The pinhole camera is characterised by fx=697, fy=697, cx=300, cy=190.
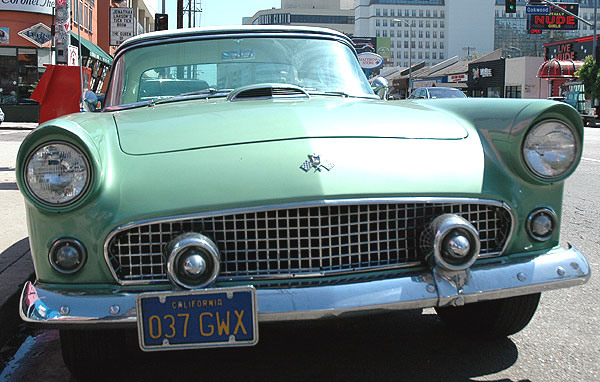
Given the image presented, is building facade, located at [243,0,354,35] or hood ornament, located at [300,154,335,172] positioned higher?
building facade, located at [243,0,354,35]

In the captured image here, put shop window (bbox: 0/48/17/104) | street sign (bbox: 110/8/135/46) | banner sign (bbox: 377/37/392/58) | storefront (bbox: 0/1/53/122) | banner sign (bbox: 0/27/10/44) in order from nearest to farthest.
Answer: street sign (bbox: 110/8/135/46)
banner sign (bbox: 0/27/10/44)
storefront (bbox: 0/1/53/122)
shop window (bbox: 0/48/17/104)
banner sign (bbox: 377/37/392/58)

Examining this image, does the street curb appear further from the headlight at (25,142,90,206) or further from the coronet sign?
the coronet sign

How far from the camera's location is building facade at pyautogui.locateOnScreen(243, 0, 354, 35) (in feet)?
438

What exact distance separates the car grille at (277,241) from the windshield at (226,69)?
1370 millimetres

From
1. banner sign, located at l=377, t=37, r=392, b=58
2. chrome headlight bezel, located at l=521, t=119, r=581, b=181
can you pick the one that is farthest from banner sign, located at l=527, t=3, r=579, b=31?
banner sign, located at l=377, t=37, r=392, b=58

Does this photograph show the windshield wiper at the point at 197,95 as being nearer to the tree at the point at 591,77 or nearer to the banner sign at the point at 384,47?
the tree at the point at 591,77

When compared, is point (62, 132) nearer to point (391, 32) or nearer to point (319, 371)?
point (319, 371)

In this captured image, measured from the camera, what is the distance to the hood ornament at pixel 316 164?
7.83 feet

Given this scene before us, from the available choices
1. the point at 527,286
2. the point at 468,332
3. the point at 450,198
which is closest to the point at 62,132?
the point at 450,198

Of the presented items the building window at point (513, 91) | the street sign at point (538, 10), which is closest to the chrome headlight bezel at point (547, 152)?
the street sign at point (538, 10)

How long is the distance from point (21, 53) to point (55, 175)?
81.5 feet

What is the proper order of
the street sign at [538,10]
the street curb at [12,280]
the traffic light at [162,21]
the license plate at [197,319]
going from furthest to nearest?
the street sign at [538,10], the traffic light at [162,21], the street curb at [12,280], the license plate at [197,319]

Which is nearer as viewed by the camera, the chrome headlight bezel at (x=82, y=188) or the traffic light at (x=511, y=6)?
the chrome headlight bezel at (x=82, y=188)

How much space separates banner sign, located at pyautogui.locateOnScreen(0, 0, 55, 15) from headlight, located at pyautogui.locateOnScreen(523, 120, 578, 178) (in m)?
25.3
